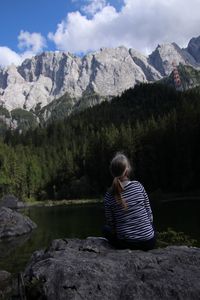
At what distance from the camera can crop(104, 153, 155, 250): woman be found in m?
10.7

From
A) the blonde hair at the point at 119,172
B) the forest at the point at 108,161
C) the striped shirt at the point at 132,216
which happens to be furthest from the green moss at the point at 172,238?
the forest at the point at 108,161

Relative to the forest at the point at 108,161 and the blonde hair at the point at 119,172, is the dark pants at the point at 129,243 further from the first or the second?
Answer: the forest at the point at 108,161

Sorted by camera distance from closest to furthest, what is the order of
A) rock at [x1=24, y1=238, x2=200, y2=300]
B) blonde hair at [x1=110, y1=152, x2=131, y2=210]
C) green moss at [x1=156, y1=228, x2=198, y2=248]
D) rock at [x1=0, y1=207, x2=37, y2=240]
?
rock at [x1=24, y1=238, x2=200, y2=300] < blonde hair at [x1=110, y1=152, x2=131, y2=210] < green moss at [x1=156, y1=228, x2=198, y2=248] < rock at [x1=0, y1=207, x2=37, y2=240]

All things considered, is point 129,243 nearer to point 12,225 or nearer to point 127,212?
point 127,212

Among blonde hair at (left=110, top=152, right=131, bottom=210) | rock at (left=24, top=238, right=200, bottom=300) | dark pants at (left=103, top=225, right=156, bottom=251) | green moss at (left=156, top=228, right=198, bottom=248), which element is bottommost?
green moss at (left=156, top=228, right=198, bottom=248)

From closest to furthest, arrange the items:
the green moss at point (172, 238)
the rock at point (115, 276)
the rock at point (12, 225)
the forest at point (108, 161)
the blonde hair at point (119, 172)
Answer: the rock at point (115, 276)
the blonde hair at point (119, 172)
the green moss at point (172, 238)
the rock at point (12, 225)
the forest at point (108, 161)

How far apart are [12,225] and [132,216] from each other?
41.6 m

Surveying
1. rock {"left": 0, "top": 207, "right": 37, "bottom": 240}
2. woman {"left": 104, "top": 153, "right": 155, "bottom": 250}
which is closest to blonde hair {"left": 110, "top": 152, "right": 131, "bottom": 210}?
woman {"left": 104, "top": 153, "right": 155, "bottom": 250}

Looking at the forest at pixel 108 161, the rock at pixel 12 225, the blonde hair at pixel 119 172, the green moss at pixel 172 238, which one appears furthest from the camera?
the forest at pixel 108 161

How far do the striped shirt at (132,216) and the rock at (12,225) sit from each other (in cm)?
3903

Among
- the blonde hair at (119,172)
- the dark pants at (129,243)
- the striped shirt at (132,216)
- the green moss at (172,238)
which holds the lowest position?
the green moss at (172,238)

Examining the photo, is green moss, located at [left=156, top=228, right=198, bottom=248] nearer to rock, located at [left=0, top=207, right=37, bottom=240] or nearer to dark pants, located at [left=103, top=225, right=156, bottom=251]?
dark pants, located at [left=103, top=225, right=156, bottom=251]

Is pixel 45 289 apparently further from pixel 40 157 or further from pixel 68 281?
pixel 40 157

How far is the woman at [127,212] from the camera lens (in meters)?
10.7
